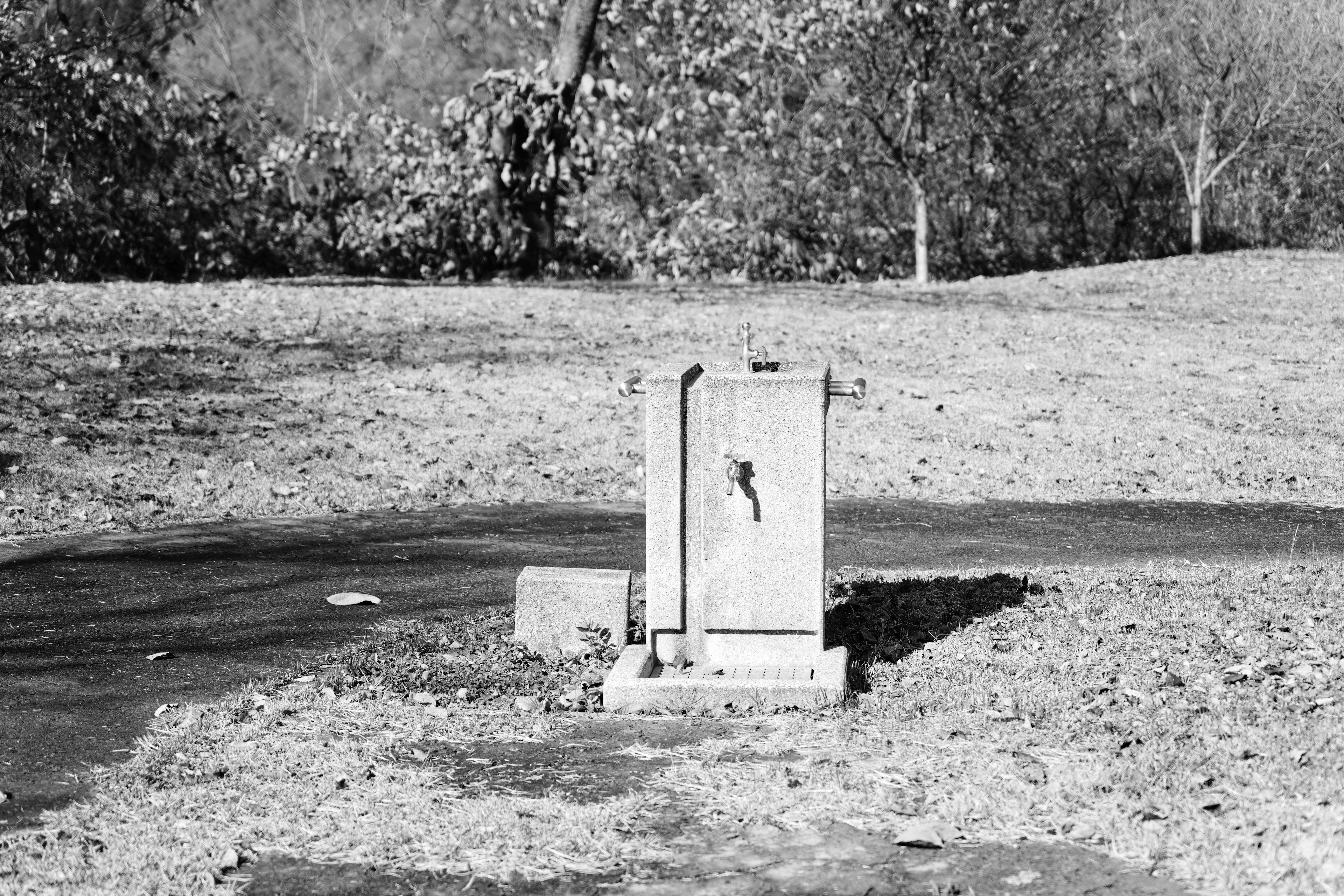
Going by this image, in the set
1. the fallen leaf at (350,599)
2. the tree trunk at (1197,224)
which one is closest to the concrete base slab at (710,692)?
Result: the fallen leaf at (350,599)

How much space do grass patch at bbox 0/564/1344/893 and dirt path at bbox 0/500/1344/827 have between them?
1.02ft

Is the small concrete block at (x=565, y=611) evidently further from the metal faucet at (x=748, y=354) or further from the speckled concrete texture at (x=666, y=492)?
the metal faucet at (x=748, y=354)

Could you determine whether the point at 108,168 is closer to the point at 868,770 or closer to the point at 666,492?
the point at 666,492

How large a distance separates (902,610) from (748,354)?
1416 millimetres

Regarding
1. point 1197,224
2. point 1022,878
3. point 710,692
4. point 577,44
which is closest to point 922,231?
point 1197,224

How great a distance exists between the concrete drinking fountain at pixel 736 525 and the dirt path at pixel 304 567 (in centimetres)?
134

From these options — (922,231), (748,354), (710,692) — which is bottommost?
(710,692)

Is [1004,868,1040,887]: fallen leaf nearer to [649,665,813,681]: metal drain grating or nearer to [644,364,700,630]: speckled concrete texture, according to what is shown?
[649,665,813,681]: metal drain grating

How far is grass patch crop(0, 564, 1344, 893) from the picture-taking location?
4.04 meters

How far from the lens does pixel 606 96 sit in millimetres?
19125

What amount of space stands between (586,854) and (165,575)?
12.2ft

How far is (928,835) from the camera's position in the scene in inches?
162

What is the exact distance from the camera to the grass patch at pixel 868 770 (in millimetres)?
4039

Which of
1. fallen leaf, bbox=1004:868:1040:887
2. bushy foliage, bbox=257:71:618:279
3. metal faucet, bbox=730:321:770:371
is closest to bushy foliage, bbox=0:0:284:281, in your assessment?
bushy foliage, bbox=257:71:618:279
